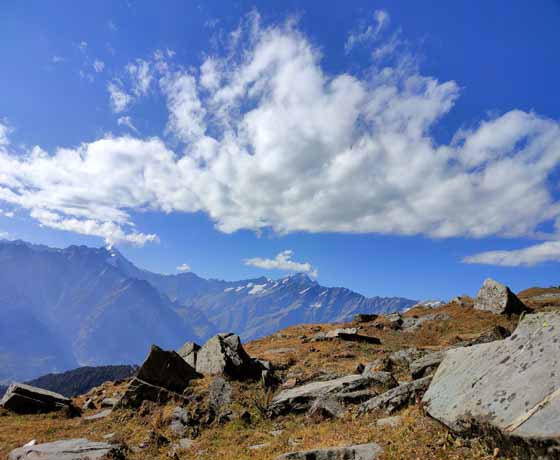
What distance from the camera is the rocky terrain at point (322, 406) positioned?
939 cm

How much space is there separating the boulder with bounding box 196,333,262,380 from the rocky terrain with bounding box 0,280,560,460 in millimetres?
114

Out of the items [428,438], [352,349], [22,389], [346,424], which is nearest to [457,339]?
[352,349]

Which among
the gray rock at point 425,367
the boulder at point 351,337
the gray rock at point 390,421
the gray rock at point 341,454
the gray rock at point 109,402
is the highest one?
the boulder at point 351,337

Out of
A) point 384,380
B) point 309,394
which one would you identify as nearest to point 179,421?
point 309,394

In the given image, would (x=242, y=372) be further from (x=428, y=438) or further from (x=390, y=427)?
(x=428, y=438)

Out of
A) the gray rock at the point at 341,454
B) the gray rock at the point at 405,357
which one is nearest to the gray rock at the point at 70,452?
the gray rock at the point at 341,454

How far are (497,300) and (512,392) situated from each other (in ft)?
125

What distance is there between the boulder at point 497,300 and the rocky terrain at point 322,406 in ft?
9.22

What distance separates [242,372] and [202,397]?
171 inches

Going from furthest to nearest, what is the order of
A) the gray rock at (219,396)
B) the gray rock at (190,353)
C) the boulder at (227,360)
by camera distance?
the gray rock at (190,353), the boulder at (227,360), the gray rock at (219,396)

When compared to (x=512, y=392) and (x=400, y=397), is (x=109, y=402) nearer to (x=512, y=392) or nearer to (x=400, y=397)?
(x=400, y=397)

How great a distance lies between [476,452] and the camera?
9094mm

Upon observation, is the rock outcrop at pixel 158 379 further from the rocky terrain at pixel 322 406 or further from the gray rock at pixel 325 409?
the gray rock at pixel 325 409

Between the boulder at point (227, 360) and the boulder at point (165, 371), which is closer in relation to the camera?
the boulder at point (165, 371)
